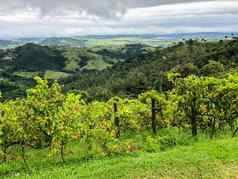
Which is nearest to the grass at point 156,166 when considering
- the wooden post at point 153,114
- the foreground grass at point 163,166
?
the foreground grass at point 163,166

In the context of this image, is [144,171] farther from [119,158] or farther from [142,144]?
[142,144]

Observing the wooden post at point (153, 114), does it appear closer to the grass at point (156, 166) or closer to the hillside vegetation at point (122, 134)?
the hillside vegetation at point (122, 134)

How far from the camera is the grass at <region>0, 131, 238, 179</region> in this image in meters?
21.9

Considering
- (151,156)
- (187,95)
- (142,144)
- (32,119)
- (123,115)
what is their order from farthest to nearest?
(123,115), (187,95), (142,144), (32,119), (151,156)

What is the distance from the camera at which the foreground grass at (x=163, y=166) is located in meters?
21.9

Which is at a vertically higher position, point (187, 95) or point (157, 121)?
point (187, 95)

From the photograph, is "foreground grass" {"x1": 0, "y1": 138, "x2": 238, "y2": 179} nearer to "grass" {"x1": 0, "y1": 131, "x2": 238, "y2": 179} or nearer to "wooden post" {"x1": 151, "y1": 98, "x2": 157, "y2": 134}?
"grass" {"x1": 0, "y1": 131, "x2": 238, "y2": 179}

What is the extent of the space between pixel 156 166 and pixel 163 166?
1.25 feet

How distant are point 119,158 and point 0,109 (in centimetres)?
967

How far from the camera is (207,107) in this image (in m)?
36.0

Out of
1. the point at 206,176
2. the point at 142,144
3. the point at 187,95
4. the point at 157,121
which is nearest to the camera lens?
the point at 206,176

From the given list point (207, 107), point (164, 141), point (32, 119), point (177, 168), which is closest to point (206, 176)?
point (177, 168)

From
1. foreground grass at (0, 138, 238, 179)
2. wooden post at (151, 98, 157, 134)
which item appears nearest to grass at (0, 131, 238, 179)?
foreground grass at (0, 138, 238, 179)

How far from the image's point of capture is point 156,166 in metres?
23.0
